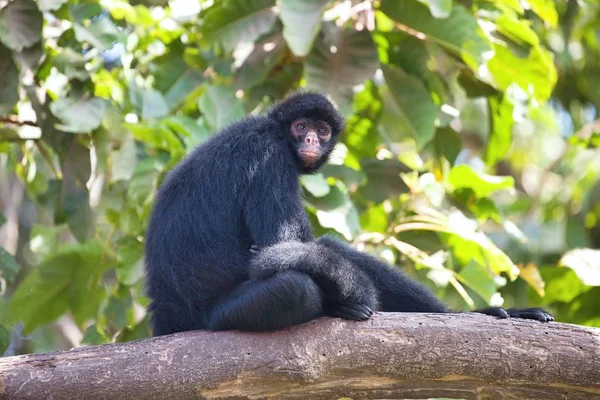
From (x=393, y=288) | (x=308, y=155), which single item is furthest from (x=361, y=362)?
(x=308, y=155)

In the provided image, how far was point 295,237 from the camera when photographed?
20.9 ft

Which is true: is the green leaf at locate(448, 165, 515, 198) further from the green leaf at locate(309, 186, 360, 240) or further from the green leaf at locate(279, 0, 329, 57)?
the green leaf at locate(279, 0, 329, 57)

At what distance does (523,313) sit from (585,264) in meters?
3.32

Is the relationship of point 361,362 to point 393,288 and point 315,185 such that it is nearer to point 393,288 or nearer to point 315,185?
point 393,288

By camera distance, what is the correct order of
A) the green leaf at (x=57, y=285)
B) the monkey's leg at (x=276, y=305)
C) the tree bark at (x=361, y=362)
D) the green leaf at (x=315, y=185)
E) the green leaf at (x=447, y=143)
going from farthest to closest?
the green leaf at (x=447, y=143)
the green leaf at (x=57, y=285)
the green leaf at (x=315, y=185)
the monkey's leg at (x=276, y=305)
the tree bark at (x=361, y=362)

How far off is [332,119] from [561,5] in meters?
6.94

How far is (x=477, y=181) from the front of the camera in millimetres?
9500

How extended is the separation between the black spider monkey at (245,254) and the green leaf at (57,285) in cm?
235

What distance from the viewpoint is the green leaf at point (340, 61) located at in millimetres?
8922

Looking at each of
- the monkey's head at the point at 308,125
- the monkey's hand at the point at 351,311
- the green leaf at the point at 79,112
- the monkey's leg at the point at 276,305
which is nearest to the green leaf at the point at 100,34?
the green leaf at the point at 79,112

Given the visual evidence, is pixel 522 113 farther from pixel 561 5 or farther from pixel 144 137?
pixel 144 137

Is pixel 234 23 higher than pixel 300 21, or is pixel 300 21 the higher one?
pixel 300 21

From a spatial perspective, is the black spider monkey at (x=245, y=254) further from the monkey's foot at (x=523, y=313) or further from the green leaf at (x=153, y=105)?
the green leaf at (x=153, y=105)

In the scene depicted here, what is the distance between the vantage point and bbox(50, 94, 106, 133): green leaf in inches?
316
